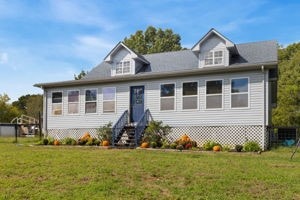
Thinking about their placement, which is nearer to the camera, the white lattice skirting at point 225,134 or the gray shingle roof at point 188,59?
the white lattice skirting at point 225,134

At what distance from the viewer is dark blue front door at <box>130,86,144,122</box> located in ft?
60.4

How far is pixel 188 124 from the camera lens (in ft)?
Result: 55.9

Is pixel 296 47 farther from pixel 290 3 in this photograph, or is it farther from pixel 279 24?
pixel 290 3

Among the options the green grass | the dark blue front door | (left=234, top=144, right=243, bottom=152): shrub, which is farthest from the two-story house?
the green grass

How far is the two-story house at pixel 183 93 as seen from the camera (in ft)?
51.6

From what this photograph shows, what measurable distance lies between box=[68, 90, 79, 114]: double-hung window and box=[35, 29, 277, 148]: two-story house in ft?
0.19

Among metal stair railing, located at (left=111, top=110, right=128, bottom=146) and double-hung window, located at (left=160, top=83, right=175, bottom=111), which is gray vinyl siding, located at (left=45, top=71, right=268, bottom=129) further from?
metal stair railing, located at (left=111, top=110, right=128, bottom=146)

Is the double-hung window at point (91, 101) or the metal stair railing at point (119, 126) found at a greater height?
Answer: the double-hung window at point (91, 101)

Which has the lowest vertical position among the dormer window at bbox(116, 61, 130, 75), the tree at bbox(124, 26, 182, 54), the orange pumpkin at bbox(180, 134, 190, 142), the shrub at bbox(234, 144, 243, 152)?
the shrub at bbox(234, 144, 243, 152)

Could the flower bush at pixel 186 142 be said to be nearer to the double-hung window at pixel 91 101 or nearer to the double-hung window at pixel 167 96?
the double-hung window at pixel 167 96

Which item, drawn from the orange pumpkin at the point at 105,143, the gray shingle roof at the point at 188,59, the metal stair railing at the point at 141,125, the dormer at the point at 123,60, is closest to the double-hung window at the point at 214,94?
the gray shingle roof at the point at 188,59

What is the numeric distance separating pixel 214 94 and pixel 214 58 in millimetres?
1812

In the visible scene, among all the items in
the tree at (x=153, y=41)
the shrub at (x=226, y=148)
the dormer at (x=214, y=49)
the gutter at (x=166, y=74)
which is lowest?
the shrub at (x=226, y=148)

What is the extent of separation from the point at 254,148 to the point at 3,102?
41586 millimetres
